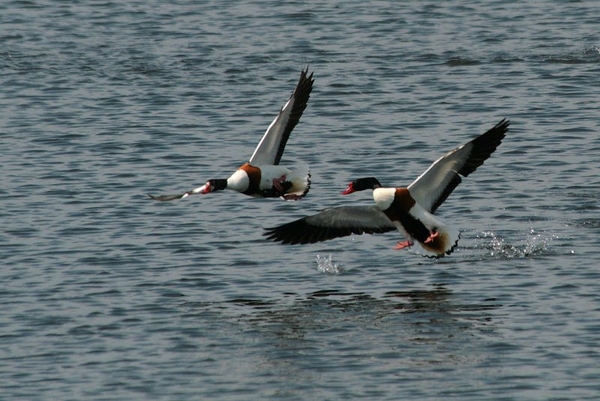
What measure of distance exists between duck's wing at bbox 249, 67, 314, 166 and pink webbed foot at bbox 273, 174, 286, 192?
46 cm

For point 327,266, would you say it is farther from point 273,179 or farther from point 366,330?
point 366,330

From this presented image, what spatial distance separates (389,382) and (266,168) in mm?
3768

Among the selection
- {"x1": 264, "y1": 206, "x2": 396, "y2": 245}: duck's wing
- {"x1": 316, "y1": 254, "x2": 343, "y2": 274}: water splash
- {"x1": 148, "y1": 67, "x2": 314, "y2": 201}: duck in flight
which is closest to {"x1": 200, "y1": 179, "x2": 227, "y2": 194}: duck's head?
{"x1": 148, "y1": 67, "x2": 314, "y2": 201}: duck in flight

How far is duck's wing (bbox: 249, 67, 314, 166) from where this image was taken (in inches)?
547

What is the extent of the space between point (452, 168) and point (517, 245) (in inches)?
62.9

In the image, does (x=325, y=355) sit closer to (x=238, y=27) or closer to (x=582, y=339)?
(x=582, y=339)

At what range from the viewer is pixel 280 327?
11.9 m

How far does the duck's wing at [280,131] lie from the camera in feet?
45.6

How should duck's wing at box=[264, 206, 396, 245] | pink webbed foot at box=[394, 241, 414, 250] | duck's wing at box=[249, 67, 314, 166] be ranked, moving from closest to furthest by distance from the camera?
pink webbed foot at box=[394, 241, 414, 250] → duck's wing at box=[264, 206, 396, 245] → duck's wing at box=[249, 67, 314, 166]

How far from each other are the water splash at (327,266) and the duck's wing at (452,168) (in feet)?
3.36

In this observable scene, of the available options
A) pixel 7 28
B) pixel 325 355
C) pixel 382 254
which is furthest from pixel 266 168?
pixel 7 28

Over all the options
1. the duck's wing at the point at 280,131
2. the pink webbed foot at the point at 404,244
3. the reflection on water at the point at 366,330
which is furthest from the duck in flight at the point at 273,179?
the reflection on water at the point at 366,330

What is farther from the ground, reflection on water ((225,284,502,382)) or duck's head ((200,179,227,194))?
duck's head ((200,179,227,194))

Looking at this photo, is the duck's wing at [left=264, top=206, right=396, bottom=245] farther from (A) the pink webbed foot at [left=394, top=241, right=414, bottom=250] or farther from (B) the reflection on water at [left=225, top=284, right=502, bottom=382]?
(B) the reflection on water at [left=225, top=284, right=502, bottom=382]
